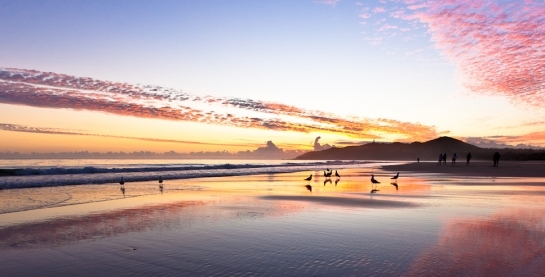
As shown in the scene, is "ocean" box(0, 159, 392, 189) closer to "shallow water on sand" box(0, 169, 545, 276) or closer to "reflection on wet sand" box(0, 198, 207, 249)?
"shallow water on sand" box(0, 169, 545, 276)

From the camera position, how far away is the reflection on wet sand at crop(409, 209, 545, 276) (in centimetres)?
644

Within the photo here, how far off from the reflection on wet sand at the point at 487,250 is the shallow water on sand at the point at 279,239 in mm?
20

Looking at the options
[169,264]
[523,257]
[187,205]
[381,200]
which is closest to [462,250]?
[523,257]

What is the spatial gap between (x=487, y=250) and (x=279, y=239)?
4.66 metres

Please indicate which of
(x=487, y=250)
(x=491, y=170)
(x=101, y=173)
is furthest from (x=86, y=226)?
(x=491, y=170)

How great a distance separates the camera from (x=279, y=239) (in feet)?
30.4

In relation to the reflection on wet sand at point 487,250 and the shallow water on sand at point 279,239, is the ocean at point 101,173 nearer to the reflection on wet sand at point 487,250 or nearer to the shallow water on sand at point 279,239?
the shallow water on sand at point 279,239

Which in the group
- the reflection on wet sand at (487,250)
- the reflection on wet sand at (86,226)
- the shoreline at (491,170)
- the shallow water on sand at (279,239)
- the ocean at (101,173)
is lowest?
the ocean at (101,173)

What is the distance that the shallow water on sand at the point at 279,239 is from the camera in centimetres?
684

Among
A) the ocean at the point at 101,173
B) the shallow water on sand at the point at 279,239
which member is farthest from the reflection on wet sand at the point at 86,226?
the ocean at the point at 101,173

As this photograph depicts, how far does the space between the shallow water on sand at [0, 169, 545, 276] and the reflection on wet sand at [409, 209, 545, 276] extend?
2cm

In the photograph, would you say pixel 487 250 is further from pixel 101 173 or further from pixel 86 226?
pixel 101 173

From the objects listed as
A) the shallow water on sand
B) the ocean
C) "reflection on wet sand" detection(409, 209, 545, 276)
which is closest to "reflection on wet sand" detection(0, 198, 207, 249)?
the shallow water on sand

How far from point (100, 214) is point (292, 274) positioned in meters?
10.2
